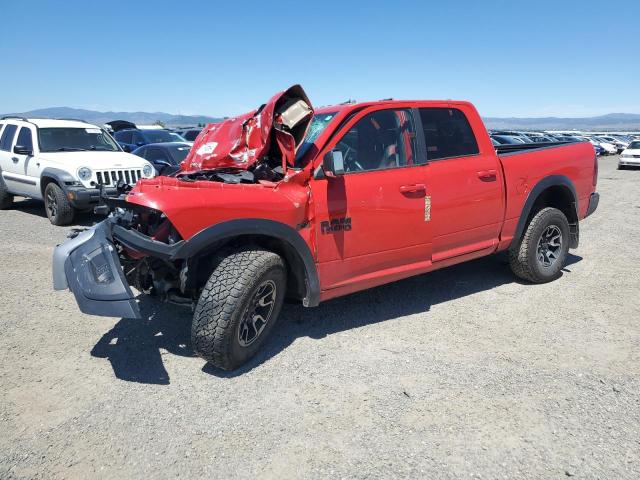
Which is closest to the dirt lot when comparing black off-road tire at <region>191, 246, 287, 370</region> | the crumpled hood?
black off-road tire at <region>191, 246, 287, 370</region>

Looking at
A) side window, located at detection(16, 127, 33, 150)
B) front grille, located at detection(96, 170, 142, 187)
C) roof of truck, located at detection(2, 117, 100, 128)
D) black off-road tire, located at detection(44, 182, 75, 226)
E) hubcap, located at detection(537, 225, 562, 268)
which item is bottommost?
hubcap, located at detection(537, 225, 562, 268)

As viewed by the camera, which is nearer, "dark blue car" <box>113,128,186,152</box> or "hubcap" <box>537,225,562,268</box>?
"hubcap" <box>537,225,562,268</box>

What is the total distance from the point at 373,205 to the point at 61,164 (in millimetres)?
6640

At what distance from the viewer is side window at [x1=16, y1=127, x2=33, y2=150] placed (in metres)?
8.75

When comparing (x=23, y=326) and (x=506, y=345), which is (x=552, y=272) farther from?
(x=23, y=326)

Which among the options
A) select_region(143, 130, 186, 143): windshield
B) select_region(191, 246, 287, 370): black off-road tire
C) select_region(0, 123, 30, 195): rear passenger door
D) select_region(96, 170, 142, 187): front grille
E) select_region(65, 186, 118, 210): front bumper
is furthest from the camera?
select_region(143, 130, 186, 143): windshield

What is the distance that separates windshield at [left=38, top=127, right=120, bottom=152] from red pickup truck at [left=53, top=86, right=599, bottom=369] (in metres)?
5.56

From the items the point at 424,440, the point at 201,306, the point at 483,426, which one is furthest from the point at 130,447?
the point at 483,426

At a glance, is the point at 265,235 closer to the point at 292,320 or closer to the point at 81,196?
the point at 292,320

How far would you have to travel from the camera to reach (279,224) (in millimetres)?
3336

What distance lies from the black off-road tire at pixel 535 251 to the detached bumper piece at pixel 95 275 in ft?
12.6

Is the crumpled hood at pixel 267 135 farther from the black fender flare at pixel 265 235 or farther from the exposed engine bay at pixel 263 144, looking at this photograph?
the black fender flare at pixel 265 235

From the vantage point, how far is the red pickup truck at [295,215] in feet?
10.3

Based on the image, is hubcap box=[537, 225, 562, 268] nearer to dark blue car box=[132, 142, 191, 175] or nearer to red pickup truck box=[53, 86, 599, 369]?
red pickup truck box=[53, 86, 599, 369]
